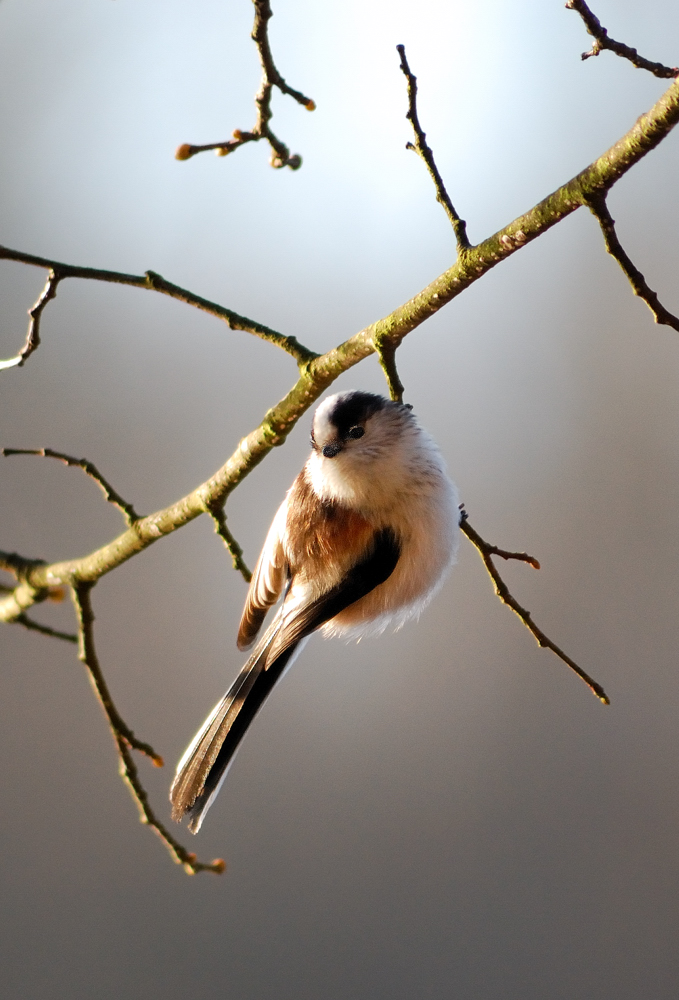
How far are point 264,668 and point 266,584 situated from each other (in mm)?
124

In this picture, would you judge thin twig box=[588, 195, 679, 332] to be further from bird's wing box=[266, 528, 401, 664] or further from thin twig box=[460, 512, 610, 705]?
bird's wing box=[266, 528, 401, 664]

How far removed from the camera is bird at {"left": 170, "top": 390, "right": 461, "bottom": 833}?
2.74ft

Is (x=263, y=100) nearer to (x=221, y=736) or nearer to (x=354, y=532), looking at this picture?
(x=354, y=532)

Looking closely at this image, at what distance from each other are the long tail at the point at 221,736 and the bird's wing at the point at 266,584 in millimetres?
61

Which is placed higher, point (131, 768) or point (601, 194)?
point (601, 194)

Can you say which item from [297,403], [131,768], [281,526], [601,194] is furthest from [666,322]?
[131,768]

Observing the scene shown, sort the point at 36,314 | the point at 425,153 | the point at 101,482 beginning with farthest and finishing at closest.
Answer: the point at 101,482
the point at 36,314
the point at 425,153

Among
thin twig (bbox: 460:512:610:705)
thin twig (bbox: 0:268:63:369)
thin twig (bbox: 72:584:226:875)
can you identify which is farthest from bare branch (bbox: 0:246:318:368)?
thin twig (bbox: 72:584:226:875)

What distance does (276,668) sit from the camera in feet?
2.76

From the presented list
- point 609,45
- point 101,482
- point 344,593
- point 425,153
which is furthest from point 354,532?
point 609,45

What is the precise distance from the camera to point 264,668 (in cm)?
83

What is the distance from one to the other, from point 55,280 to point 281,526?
0.36 metres

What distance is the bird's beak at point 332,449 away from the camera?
832mm

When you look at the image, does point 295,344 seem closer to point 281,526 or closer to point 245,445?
point 245,445
